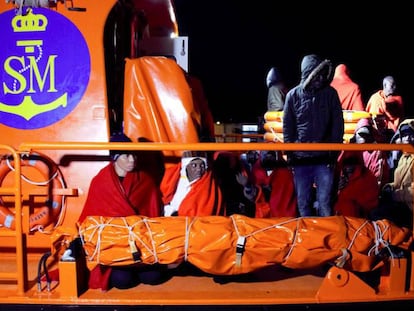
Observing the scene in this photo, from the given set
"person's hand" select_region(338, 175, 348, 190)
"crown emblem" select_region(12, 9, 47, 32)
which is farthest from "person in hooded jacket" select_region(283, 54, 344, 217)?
"crown emblem" select_region(12, 9, 47, 32)

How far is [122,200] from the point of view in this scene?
8.98 feet

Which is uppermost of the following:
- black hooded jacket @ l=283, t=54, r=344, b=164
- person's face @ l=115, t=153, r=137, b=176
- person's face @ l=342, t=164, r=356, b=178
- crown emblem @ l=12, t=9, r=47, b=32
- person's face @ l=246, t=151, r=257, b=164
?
crown emblem @ l=12, t=9, r=47, b=32

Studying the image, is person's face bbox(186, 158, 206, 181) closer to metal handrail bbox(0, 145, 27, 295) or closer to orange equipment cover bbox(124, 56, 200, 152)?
orange equipment cover bbox(124, 56, 200, 152)

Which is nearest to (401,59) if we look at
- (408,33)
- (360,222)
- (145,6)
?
(408,33)

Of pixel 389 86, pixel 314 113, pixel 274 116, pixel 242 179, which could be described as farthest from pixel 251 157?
pixel 389 86

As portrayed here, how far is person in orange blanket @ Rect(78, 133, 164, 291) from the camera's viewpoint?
103 inches

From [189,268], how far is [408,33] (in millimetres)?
22542

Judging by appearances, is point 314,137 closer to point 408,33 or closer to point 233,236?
point 233,236

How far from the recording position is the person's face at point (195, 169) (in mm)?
2949

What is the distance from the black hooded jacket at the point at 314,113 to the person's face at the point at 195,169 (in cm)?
81

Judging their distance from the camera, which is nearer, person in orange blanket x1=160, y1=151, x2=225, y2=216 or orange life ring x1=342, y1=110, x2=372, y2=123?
person in orange blanket x1=160, y1=151, x2=225, y2=216

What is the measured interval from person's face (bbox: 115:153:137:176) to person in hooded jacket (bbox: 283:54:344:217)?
128 cm

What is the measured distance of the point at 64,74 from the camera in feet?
9.71

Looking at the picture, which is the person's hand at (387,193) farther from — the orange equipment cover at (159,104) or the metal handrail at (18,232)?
the metal handrail at (18,232)
